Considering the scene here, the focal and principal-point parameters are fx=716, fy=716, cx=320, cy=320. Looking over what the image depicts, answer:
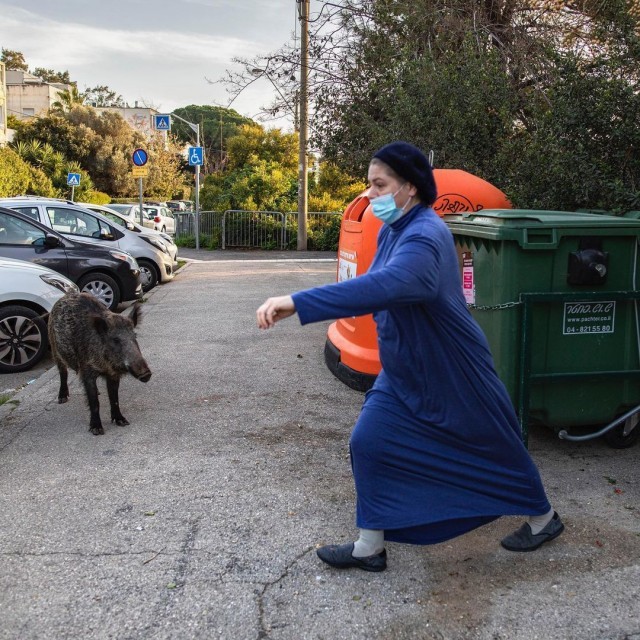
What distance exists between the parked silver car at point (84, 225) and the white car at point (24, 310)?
3.80 metres

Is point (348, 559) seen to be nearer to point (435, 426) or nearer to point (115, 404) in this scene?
point (435, 426)

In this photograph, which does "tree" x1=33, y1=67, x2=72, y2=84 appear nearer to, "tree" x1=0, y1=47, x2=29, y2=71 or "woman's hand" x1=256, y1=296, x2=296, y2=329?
"tree" x1=0, y1=47, x2=29, y2=71

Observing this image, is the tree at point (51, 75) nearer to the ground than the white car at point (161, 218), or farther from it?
farther from it

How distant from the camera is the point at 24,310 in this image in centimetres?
746

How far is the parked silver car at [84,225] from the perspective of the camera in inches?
450

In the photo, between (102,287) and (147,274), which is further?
(147,274)

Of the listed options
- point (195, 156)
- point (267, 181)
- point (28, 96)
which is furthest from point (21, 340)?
point (28, 96)

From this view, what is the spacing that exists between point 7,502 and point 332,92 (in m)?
12.2

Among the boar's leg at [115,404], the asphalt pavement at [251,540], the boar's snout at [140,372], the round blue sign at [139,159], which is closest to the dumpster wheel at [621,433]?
the asphalt pavement at [251,540]

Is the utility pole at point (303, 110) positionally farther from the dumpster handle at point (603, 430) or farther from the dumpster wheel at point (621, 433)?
the dumpster handle at point (603, 430)

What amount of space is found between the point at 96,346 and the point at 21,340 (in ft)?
8.84

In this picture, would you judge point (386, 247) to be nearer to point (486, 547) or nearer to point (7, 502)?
point (486, 547)

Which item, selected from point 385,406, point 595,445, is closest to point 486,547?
point 385,406

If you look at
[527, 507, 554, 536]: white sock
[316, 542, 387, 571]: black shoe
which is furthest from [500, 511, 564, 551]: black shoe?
[316, 542, 387, 571]: black shoe
